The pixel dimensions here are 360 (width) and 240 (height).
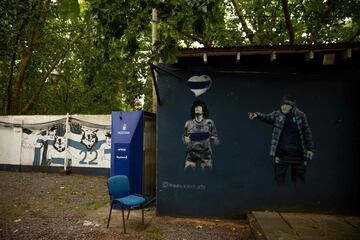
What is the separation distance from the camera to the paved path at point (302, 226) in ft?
16.1

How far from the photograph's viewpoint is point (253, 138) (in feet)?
21.5

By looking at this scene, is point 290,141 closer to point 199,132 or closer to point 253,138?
point 253,138

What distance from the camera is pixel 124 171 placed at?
286 inches

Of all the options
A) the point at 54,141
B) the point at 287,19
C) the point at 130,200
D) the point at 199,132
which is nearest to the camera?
the point at 130,200

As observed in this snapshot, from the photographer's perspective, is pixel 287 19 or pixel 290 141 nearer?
pixel 290 141

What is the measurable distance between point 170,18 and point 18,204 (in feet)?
23.0

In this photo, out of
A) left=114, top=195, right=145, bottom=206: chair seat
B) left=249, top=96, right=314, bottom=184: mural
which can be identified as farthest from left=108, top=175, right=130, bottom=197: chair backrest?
left=249, top=96, right=314, bottom=184: mural

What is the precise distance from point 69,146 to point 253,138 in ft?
30.1

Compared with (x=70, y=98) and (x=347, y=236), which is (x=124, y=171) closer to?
(x=347, y=236)

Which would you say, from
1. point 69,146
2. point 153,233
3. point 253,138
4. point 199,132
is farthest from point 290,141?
point 69,146

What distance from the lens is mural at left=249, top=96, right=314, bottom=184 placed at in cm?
641

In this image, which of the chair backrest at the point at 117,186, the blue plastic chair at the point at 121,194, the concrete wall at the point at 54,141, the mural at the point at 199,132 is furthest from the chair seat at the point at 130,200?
the concrete wall at the point at 54,141

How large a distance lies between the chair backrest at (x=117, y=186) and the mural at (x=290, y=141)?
10.6ft

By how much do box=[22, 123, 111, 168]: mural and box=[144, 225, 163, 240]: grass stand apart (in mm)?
7017
